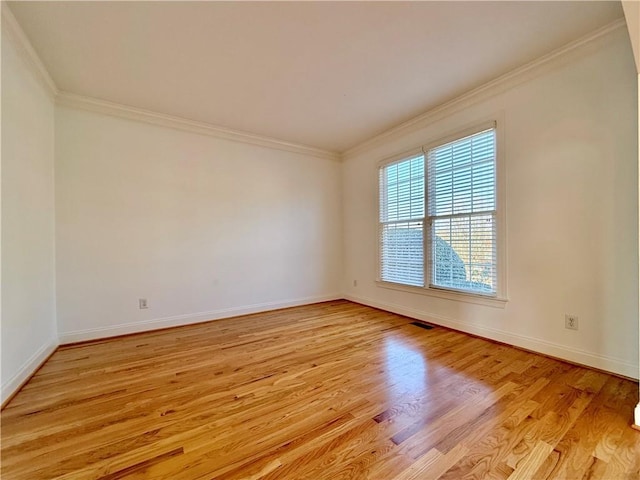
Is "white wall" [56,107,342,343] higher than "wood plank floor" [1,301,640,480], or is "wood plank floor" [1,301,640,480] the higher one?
"white wall" [56,107,342,343]

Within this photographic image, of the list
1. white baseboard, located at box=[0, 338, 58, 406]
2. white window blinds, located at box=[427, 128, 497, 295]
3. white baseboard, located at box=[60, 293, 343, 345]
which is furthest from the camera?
white baseboard, located at box=[60, 293, 343, 345]

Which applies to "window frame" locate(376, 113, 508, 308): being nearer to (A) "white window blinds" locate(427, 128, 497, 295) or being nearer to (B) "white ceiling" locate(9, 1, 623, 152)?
(A) "white window blinds" locate(427, 128, 497, 295)

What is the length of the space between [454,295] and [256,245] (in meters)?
2.75

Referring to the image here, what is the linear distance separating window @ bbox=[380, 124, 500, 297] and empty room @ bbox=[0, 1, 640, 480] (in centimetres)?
3

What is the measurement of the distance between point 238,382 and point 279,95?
2802 millimetres

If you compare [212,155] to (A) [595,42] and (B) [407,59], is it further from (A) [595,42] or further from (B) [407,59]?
(A) [595,42]

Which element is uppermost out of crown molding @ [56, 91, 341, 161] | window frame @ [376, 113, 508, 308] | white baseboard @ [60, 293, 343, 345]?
crown molding @ [56, 91, 341, 161]

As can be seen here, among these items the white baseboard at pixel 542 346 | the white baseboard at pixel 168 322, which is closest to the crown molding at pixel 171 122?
the white baseboard at pixel 168 322

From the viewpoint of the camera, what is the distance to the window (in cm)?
288

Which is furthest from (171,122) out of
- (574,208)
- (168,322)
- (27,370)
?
(574,208)

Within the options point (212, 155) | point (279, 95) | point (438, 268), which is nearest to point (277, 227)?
point (212, 155)

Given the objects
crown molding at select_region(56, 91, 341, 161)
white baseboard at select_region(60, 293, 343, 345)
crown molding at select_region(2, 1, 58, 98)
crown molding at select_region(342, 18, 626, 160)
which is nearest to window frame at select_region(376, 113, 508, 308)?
crown molding at select_region(342, 18, 626, 160)

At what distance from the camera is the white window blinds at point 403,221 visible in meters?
3.65

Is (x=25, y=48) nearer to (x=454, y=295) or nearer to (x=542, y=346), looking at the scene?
(x=454, y=295)
